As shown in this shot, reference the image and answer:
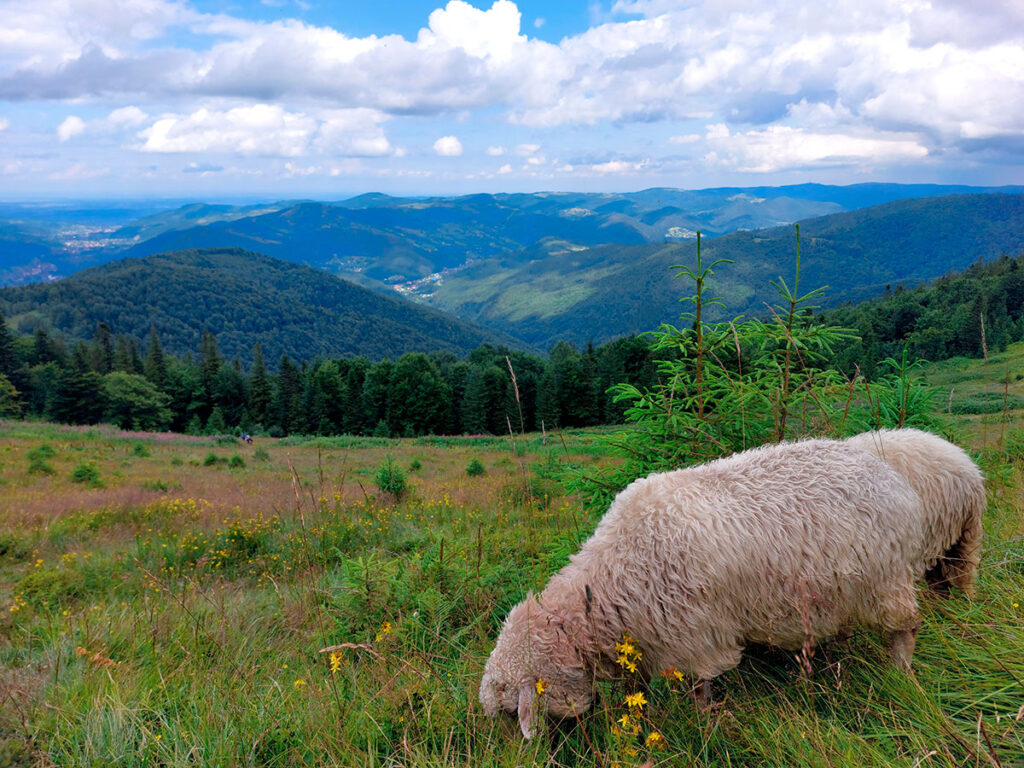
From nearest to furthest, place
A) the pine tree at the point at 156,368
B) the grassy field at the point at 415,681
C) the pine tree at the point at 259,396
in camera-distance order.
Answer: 1. the grassy field at the point at 415,681
2. the pine tree at the point at 259,396
3. the pine tree at the point at 156,368

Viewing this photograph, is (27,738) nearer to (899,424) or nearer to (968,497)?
(968,497)

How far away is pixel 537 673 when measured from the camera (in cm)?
276

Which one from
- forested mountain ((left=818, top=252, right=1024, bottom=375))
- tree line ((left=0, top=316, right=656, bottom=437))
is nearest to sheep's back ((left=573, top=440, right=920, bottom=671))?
tree line ((left=0, top=316, right=656, bottom=437))

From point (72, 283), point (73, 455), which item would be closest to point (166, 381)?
point (73, 455)

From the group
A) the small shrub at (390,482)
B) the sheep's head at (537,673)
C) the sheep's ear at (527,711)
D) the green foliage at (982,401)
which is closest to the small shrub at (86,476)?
the small shrub at (390,482)

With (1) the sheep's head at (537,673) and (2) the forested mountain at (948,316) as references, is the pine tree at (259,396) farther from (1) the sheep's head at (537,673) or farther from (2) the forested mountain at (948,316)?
(1) the sheep's head at (537,673)

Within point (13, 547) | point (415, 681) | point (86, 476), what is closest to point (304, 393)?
point (86, 476)

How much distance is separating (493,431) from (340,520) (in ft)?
170

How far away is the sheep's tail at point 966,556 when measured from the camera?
329 cm

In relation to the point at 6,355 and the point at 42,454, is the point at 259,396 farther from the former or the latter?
the point at 42,454

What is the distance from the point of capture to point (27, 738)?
2467mm

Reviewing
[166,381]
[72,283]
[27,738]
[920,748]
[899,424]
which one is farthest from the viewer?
[72,283]

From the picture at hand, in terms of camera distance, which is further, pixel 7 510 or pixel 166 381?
pixel 166 381

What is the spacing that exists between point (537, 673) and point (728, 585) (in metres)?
1.15
